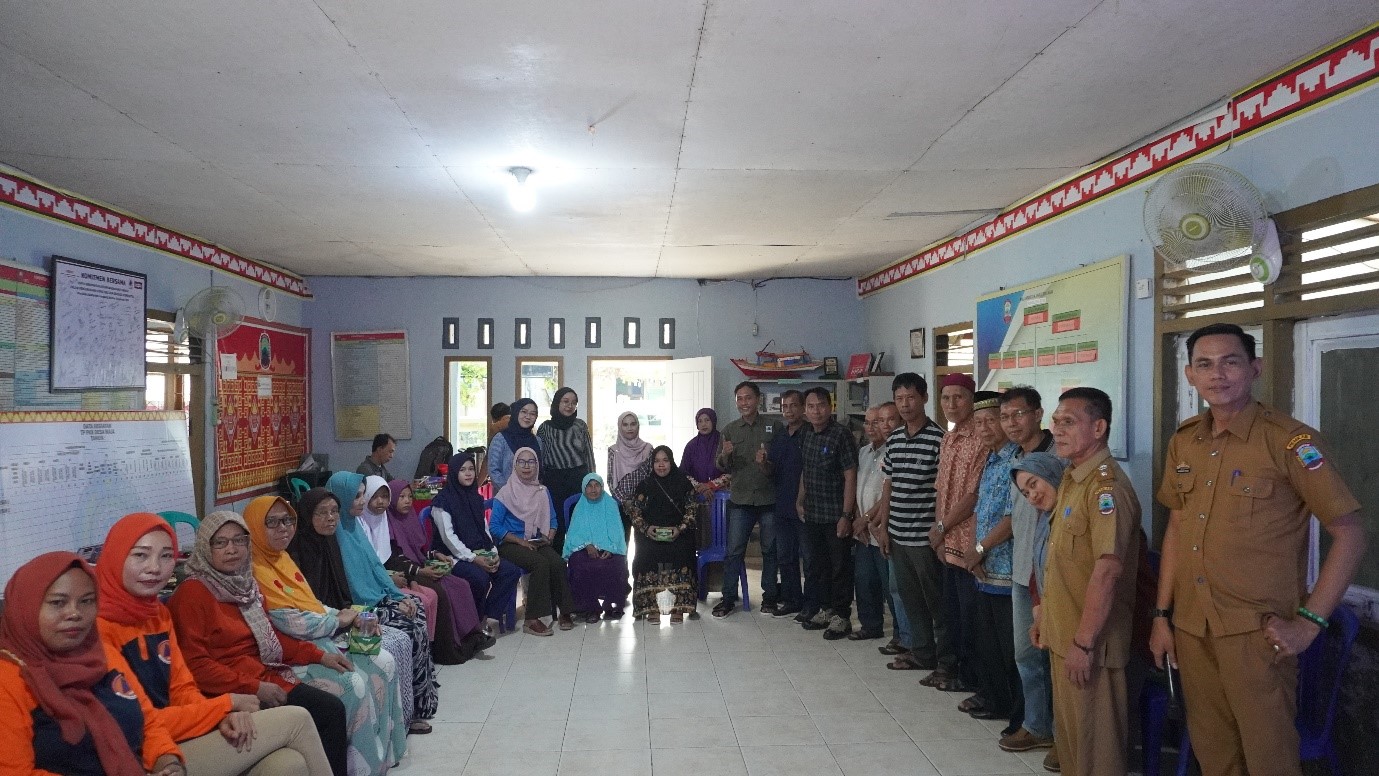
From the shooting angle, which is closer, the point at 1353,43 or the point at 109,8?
the point at 109,8

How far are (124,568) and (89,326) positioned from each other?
3.23m

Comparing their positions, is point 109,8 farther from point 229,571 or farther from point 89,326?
point 89,326

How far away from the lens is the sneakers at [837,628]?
16.7 ft

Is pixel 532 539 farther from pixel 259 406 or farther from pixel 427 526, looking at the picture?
pixel 259 406

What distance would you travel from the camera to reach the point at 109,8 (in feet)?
8.43

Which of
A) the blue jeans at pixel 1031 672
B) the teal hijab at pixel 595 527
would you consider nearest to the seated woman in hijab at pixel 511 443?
the teal hijab at pixel 595 527

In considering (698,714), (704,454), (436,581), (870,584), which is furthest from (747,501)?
(436,581)

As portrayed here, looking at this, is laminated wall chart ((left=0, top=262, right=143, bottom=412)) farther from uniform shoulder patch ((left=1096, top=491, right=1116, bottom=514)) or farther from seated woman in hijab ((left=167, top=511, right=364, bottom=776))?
uniform shoulder patch ((left=1096, top=491, right=1116, bottom=514))

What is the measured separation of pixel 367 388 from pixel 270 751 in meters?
6.01

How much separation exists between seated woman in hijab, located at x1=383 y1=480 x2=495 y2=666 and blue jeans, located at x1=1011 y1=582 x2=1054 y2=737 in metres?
2.91

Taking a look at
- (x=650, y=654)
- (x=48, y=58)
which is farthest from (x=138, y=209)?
(x=650, y=654)

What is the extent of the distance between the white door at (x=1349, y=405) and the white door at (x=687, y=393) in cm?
533

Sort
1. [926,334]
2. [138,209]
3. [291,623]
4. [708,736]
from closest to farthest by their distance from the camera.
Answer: [291,623] → [708,736] → [138,209] → [926,334]

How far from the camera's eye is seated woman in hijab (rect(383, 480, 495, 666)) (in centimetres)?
462
